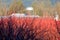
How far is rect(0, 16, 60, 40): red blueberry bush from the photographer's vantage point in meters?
5.42

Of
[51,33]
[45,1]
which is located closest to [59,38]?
[51,33]

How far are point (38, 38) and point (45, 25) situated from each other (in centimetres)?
70

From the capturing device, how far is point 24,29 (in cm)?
566

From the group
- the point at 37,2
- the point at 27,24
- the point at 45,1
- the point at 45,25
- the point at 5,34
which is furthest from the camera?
the point at 45,1

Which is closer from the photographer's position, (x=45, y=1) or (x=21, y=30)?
(x=21, y=30)

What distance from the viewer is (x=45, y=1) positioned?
26.4m

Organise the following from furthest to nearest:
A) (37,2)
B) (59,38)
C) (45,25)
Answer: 1. (37,2)
2. (59,38)
3. (45,25)

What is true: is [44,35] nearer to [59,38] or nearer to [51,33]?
[51,33]

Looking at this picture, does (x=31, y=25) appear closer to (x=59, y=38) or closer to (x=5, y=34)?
(x=5, y=34)

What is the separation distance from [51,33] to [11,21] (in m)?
1.20

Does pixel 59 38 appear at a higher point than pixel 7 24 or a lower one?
lower

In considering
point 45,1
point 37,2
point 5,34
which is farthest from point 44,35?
point 45,1

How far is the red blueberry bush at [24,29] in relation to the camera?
5422 millimetres

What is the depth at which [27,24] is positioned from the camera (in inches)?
231
